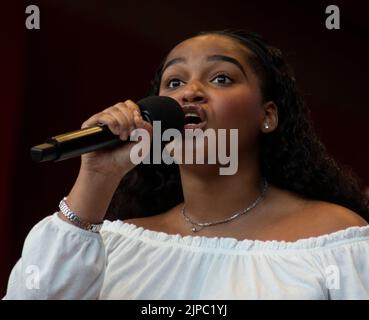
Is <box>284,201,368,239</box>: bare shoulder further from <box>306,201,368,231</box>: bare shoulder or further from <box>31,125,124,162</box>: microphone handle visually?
<box>31,125,124,162</box>: microphone handle

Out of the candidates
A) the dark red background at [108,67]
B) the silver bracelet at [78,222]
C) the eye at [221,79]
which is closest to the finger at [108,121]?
the silver bracelet at [78,222]

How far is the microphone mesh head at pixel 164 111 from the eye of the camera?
979 mm

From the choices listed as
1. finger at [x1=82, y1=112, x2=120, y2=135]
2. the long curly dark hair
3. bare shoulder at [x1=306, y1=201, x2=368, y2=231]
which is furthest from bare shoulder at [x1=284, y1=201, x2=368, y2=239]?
finger at [x1=82, y1=112, x2=120, y2=135]

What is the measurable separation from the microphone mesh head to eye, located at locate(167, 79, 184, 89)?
0.48 feet

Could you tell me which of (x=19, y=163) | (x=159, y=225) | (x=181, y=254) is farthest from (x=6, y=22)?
(x=181, y=254)

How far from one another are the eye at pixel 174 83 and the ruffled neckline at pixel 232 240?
248 mm

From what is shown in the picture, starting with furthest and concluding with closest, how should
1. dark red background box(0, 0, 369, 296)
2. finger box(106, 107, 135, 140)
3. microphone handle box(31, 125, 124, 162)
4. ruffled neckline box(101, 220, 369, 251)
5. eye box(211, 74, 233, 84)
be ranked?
1. dark red background box(0, 0, 369, 296)
2. eye box(211, 74, 233, 84)
3. ruffled neckline box(101, 220, 369, 251)
4. finger box(106, 107, 135, 140)
5. microphone handle box(31, 125, 124, 162)

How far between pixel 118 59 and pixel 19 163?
0.48 meters

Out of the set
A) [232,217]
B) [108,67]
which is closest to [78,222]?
[232,217]

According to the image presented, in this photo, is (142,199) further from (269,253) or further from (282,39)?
(282,39)

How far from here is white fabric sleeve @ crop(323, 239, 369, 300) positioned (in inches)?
38.7

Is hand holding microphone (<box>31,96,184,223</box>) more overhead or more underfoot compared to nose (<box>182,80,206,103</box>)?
more underfoot

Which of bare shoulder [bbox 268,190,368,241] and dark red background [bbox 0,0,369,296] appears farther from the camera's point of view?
dark red background [bbox 0,0,369,296]

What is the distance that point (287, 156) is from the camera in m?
1.28
